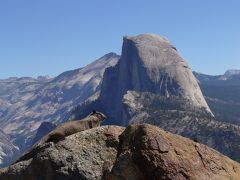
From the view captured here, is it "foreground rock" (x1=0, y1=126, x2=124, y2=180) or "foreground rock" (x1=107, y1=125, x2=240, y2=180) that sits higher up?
"foreground rock" (x1=107, y1=125, x2=240, y2=180)

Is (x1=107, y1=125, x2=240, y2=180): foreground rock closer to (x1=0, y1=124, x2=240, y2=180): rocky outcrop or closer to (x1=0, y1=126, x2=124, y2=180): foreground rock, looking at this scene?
(x1=0, y1=124, x2=240, y2=180): rocky outcrop

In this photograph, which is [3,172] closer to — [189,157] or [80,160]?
[80,160]

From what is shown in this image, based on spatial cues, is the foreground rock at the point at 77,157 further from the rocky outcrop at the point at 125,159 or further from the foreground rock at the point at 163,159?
the foreground rock at the point at 163,159

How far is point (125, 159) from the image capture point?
71.8 feet

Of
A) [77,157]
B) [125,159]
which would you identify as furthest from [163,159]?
[77,157]

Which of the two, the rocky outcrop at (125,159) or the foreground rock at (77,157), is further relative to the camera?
the foreground rock at (77,157)

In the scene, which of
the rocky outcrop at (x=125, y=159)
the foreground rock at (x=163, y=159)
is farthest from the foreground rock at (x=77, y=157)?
the foreground rock at (x=163, y=159)

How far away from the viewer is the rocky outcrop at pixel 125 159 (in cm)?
2159

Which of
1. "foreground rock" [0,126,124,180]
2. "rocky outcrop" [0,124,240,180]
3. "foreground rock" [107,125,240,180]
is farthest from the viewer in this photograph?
"foreground rock" [0,126,124,180]

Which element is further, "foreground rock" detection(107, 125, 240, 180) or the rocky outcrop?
the rocky outcrop

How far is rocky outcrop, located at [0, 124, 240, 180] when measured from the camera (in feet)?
70.8

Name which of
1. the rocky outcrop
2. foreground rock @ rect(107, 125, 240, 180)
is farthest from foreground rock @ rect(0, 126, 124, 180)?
foreground rock @ rect(107, 125, 240, 180)

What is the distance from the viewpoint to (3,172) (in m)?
28.8

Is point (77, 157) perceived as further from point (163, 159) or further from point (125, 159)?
point (163, 159)
